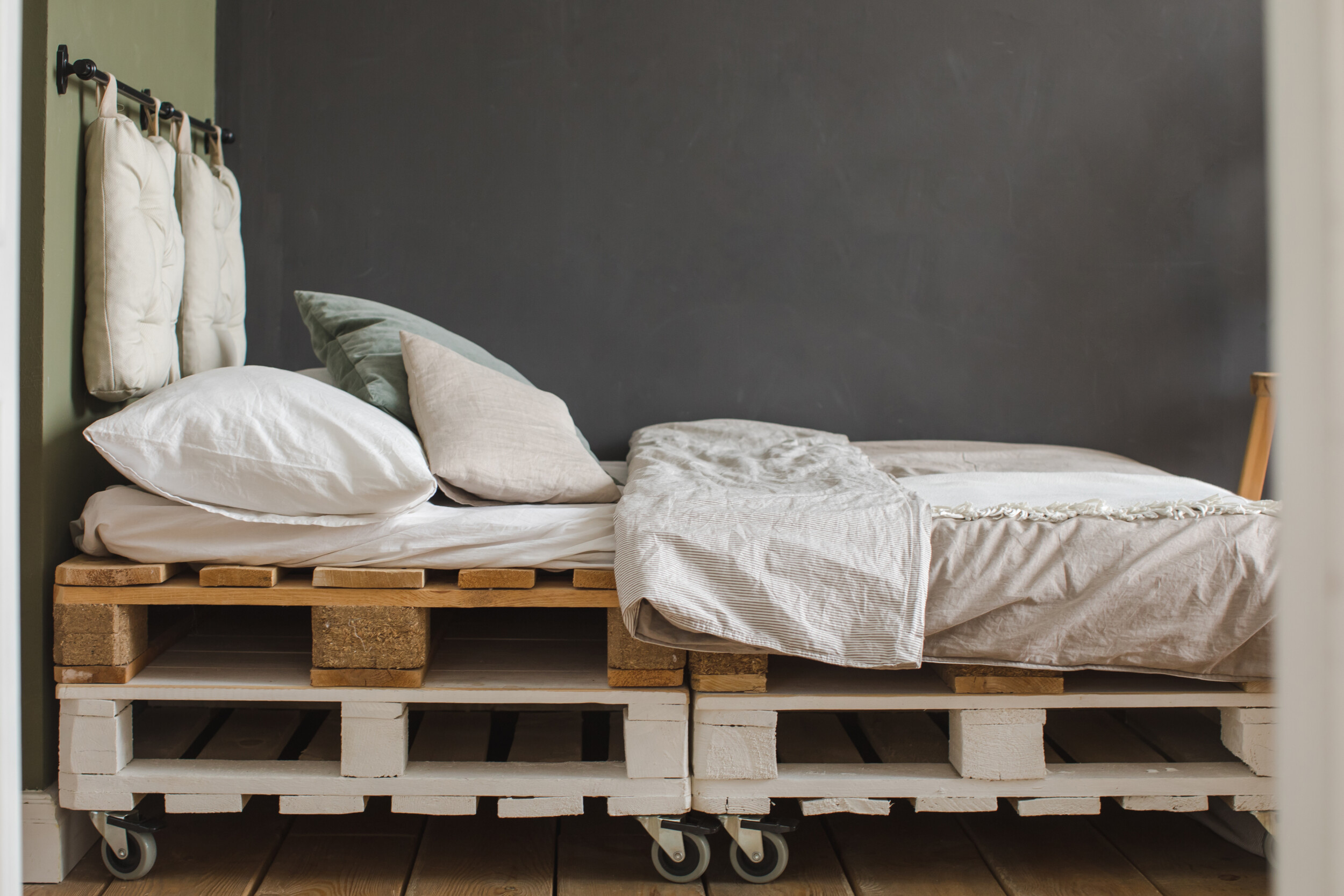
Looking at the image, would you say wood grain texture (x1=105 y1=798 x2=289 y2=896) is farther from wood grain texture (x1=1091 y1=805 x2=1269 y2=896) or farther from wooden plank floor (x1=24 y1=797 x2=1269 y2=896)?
wood grain texture (x1=1091 y1=805 x2=1269 y2=896)

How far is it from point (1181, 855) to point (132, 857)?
1.53 m

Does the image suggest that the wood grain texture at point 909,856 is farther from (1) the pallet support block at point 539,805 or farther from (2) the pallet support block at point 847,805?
(1) the pallet support block at point 539,805

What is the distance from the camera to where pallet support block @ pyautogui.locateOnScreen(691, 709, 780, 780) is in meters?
1.24

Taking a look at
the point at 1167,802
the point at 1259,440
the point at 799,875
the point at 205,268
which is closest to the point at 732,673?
the point at 799,875

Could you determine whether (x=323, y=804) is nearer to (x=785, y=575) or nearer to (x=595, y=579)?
(x=595, y=579)

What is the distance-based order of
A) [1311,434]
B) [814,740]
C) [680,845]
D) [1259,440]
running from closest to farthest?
[1311,434], [680,845], [814,740], [1259,440]

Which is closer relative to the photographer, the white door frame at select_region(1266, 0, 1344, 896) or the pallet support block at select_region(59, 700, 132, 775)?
the white door frame at select_region(1266, 0, 1344, 896)

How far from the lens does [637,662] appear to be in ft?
4.06

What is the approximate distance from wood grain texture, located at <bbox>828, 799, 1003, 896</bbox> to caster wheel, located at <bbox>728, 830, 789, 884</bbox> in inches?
2.0

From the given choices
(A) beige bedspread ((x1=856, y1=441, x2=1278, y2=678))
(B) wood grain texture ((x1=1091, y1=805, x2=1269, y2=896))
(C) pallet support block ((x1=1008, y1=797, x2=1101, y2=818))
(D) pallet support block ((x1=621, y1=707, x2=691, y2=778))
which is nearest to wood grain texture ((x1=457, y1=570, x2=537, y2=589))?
(D) pallet support block ((x1=621, y1=707, x2=691, y2=778))

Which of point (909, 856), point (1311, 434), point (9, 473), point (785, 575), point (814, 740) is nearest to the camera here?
point (1311, 434)

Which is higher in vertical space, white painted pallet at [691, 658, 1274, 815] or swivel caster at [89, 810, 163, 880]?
white painted pallet at [691, 658, 1274, 815]

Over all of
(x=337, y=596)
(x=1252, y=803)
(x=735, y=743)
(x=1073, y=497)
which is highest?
(x=1073, y=497)

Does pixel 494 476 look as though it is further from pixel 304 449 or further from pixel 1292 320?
pixel 1292 320
